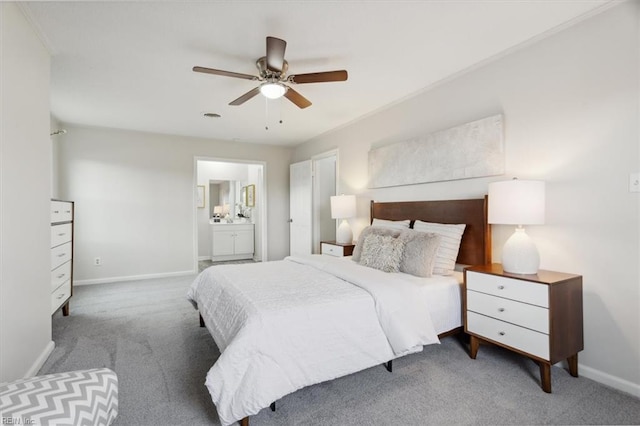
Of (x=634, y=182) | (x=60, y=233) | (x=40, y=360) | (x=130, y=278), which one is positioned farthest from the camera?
(x=130, y=278)

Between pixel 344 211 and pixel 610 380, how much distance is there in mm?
2884

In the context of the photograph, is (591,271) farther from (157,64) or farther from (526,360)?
(157,64)

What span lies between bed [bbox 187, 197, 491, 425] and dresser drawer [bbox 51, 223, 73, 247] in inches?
51.5

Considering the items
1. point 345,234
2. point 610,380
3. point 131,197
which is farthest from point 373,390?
point 131,197

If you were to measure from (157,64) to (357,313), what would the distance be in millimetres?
2634

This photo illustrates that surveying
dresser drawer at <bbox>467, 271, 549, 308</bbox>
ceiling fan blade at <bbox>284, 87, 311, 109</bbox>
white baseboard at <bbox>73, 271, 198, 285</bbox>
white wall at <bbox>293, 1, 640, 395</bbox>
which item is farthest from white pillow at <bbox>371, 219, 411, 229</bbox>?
white baseboard at <bbox>73, 271, 198, 285</bbox>

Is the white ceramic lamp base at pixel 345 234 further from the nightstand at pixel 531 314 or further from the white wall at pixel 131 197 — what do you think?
the white wall at pixel 131 197

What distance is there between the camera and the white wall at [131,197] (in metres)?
4.60

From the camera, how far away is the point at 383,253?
2748 mm

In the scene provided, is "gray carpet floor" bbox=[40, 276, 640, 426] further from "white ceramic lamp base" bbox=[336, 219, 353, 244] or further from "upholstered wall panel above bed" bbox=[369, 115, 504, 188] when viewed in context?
"white ceramic lamp base" bbox=[336, 219, 353, 244]

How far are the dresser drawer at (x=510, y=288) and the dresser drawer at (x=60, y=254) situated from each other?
3525mm

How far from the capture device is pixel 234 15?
2.00 m

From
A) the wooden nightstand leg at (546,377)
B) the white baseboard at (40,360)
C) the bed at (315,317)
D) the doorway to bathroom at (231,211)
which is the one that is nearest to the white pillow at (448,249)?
the bed at (315,317)

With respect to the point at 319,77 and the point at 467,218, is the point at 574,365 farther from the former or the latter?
the point at 319,77
